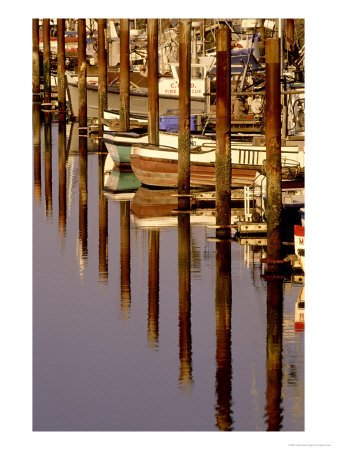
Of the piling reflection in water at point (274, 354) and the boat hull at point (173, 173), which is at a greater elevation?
the boat hull at point (173, 173)

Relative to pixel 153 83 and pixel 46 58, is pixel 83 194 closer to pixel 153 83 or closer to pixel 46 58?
pixel 153 83

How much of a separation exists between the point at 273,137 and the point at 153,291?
10.4 feet

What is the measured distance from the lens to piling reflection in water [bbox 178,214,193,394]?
53.8 ft

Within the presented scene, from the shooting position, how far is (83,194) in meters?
33.3

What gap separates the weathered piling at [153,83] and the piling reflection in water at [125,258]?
2.85 m

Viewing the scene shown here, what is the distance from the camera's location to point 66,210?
30.4 metres

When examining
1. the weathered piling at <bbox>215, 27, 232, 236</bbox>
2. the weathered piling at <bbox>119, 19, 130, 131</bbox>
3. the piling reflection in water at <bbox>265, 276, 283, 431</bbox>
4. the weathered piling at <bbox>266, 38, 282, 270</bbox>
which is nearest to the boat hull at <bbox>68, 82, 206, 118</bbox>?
the weathered piling at <bbox>119, 19, 130, 131</bbox>

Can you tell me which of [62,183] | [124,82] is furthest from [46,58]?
[62,183]

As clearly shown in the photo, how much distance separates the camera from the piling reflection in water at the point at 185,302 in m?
16.4

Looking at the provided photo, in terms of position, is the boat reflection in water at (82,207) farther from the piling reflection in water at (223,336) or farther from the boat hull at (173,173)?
the piling reflection in water at (223,336)

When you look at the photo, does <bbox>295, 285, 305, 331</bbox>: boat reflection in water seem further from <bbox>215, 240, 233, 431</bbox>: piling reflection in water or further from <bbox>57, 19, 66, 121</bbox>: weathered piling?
<bbox>57, 19, 66, 121</bbox>: weathered piling

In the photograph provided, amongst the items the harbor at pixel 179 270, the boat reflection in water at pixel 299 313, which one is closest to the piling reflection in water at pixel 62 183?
the harbor at pixel 179 270

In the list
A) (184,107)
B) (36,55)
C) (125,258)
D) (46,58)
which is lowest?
(125,258)
